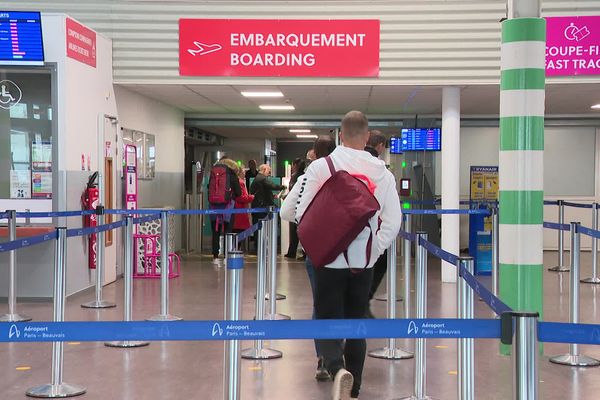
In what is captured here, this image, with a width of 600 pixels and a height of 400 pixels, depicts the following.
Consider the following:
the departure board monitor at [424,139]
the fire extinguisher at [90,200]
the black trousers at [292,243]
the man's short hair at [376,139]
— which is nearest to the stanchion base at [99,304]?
the fire extinguisher at [90,200]

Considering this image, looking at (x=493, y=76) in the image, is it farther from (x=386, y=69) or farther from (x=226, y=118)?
(x=226, y=118)

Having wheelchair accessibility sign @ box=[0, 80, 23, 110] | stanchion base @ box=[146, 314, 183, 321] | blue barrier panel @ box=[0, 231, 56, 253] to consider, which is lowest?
stanchion base @ box=[146, 314, 183, 321]

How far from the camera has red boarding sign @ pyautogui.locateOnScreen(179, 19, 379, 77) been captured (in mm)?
10305

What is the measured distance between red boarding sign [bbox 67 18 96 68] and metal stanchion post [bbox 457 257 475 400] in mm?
6335

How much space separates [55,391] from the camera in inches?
200

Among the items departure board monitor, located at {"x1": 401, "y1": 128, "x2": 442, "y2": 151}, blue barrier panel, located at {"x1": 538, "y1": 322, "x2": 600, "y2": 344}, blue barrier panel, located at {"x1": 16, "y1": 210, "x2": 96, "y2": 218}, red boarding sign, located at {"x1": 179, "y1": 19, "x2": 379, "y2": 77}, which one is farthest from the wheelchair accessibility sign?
blue barrier panel, located at {"x1": 538, "y1": 322, "x2": 600, "y2": 344}

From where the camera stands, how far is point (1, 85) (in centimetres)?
919

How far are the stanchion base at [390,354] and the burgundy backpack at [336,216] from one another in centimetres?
209

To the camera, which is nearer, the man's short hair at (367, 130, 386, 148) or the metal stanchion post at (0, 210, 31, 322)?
the man's short hair at (367, 130, 386, 148)

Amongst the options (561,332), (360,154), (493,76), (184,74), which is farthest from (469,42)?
(561,332)

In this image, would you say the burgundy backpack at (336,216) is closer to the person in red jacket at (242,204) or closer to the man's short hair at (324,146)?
the man's short hair at (324,146)

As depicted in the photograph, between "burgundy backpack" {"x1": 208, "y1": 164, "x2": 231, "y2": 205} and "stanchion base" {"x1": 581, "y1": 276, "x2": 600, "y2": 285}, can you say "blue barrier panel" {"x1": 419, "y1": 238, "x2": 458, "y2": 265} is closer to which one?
"stanchion base" {"x1": 581, "y1": 276, "x2": 600, "y2": 285}

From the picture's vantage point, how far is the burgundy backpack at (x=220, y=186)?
1276cm

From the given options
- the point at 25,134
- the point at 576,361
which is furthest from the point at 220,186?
the point at 576,361
